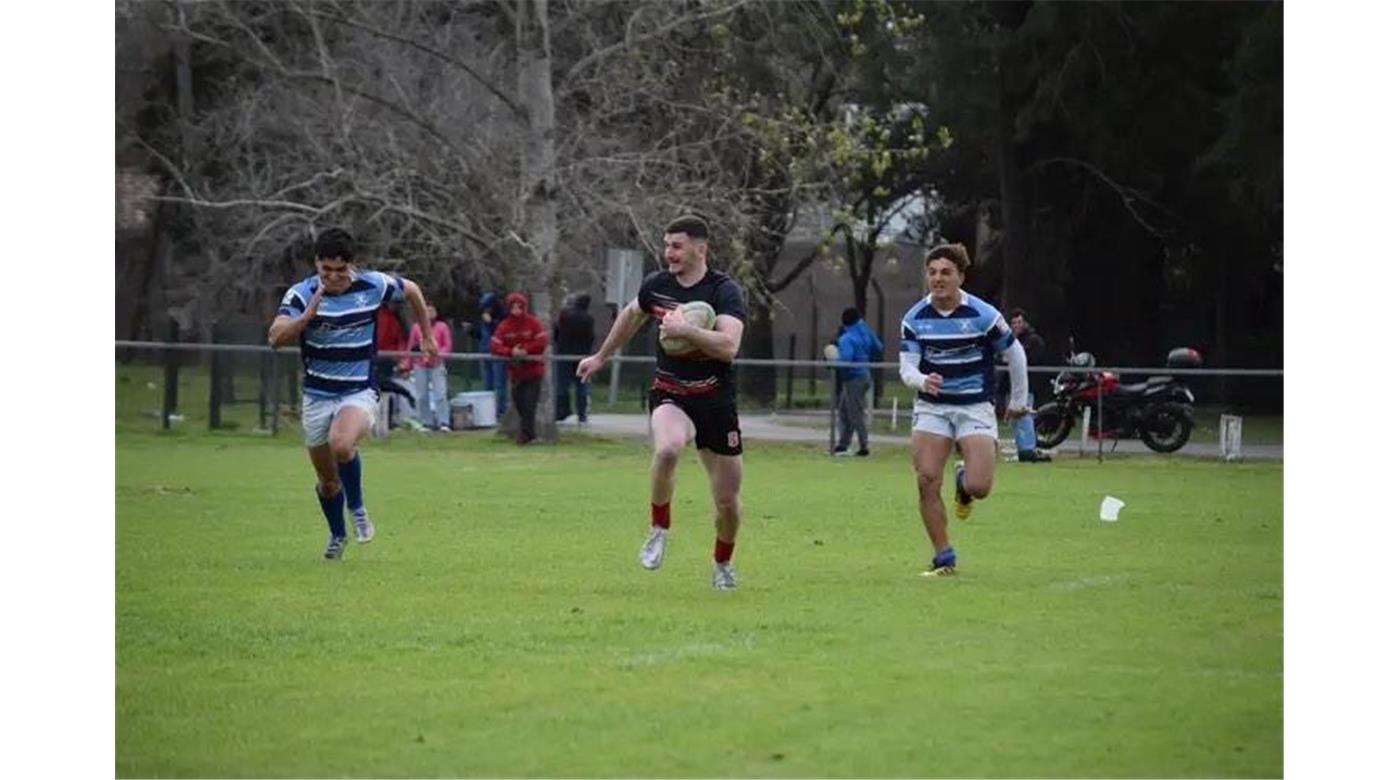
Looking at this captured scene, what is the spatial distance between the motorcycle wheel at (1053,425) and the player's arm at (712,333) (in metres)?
18.4

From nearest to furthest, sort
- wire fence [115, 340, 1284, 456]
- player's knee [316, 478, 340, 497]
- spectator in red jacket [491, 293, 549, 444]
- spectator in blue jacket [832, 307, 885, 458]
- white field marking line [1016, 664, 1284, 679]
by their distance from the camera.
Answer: white field marking line [1016, 664, 1284, 679] < player's knee [316, 478, 340, 497] < spectator in blue jacket [832, 307, 885, 458] < spectator in red jacket [491, 293, 549, 444] < wire fence [115, 340, 1284, 456]

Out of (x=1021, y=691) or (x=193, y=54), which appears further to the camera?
(x=193, y=54)

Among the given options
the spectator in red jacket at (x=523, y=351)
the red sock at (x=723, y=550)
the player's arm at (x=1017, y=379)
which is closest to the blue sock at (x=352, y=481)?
the red sock at (x=723, y=550)

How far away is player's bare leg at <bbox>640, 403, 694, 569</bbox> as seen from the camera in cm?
1362

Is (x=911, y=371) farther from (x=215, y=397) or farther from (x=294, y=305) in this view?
(x=215, y=397)

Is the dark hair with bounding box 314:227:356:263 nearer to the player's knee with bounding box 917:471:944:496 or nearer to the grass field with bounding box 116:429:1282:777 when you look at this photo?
the grass field with bounding box 116:429:1282:777

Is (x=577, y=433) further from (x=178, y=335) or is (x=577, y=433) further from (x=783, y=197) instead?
(x=178, y=335)

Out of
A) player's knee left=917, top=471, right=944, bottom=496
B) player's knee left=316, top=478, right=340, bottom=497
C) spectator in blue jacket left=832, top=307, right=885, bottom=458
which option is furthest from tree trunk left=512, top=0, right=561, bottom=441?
player's knee left=917, top=471, right=944, bottom=496

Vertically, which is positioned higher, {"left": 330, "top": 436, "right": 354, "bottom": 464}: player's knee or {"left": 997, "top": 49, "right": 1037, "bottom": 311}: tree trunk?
{"left": 997, "top": 49, "right": 1037, "bottom": 311}: tree trunk

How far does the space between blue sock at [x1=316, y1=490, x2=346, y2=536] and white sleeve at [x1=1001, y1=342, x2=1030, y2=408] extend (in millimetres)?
4326

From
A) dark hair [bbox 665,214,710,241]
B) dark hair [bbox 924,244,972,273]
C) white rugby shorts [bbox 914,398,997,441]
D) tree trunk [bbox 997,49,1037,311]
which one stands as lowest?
white rugby shorts [bbox 914,398,997,441]

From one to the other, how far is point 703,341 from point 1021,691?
363 centimetres

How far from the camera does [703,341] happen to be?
43.9 ft
